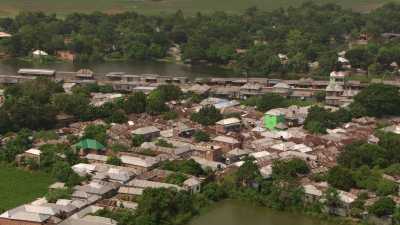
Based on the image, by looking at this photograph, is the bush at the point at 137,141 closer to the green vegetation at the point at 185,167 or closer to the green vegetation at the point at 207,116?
the green vegetation at the point at 185,167

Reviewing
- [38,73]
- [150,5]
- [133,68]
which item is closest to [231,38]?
[133,68]

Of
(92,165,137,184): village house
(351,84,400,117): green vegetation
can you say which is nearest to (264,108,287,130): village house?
(351,84,400,117): green vegetation

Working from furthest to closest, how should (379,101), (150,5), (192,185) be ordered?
(150,5), (379,101), (192,185)

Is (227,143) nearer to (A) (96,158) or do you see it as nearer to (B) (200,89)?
(A) (96,158)

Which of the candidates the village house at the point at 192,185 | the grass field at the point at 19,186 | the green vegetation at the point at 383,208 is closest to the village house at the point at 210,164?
the village house at the point at 192,185

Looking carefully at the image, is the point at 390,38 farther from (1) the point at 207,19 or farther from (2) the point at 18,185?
(2) the point at 18,185

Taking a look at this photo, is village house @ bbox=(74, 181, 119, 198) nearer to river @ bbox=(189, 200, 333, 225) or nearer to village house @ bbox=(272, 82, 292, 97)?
river @ bbox=(189, 200, 333, 225)
